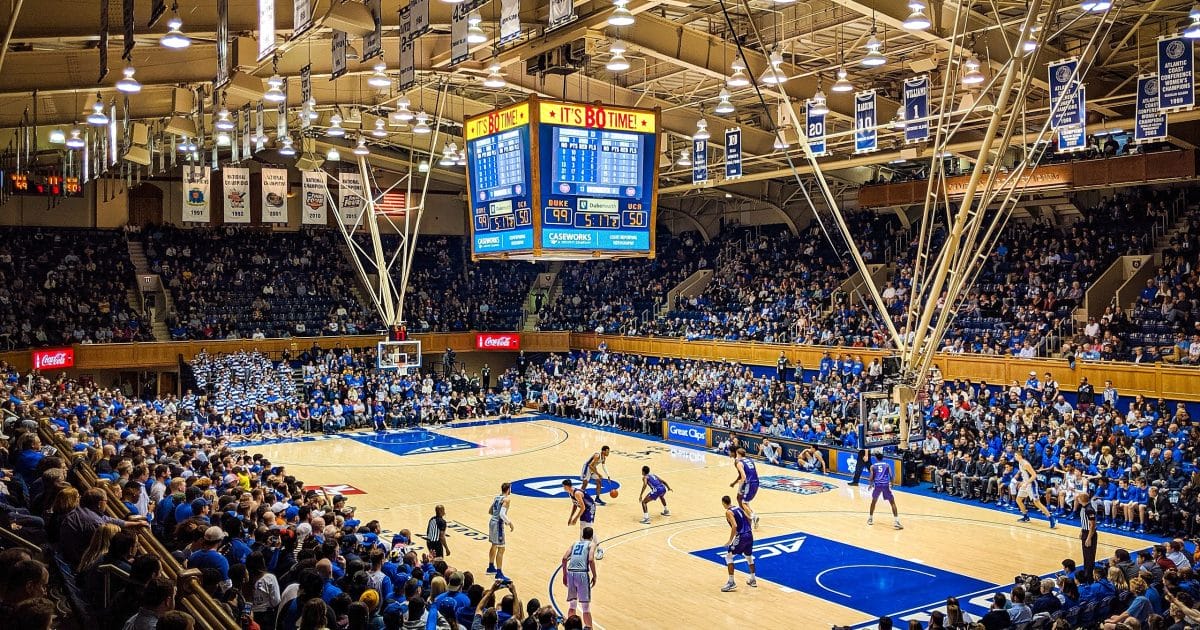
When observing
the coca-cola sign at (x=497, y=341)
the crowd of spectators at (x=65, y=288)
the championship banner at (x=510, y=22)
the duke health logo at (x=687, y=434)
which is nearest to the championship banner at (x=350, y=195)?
the crowd of spectators at (x=65, y=288)

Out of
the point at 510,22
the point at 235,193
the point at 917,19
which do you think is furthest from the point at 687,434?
the point at 510,22

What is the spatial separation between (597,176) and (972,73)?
7605 millimetres

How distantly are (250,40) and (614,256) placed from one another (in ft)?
26.7

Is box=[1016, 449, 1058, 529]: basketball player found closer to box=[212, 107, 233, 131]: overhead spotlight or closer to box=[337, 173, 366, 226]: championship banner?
box=[212, 107, 233, 131]: overhead spotlight

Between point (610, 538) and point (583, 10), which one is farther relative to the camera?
point (610, 538)

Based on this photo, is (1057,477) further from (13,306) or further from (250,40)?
(13,306)

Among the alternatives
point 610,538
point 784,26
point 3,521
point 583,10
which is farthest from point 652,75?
point 3,521

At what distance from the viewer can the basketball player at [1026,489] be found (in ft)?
67.5

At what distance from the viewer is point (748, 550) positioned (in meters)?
15.9

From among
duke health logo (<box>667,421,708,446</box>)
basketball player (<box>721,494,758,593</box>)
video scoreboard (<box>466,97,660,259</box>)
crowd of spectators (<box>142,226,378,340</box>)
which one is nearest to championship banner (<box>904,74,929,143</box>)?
video scoreboard (<box>466,97,660,259</box>)

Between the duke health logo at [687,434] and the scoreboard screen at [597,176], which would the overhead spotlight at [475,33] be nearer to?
the scoreboard screen at [597,176]

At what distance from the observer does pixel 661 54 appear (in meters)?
20.9

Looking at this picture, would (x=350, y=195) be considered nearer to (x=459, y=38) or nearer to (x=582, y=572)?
(x=459, y=38)

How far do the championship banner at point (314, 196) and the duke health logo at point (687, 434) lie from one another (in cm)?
1369
